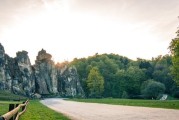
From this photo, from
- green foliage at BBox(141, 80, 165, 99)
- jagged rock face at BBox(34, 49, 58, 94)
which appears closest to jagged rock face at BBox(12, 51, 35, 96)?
jagged rock face at BBox(34, 49, 58, 94)

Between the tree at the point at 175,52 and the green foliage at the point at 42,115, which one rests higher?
the tree at the point at 175,52

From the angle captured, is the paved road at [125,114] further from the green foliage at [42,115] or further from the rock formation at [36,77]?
the rock formation at [36,77]

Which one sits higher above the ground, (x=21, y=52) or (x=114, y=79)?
(x=21, y=52)

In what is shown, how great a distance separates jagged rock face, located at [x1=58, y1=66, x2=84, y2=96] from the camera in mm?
118631

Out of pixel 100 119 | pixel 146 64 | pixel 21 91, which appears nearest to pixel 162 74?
pixel 146 64

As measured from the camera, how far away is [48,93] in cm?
10844

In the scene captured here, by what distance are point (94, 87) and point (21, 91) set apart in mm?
34499

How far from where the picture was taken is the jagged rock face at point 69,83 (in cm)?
11863

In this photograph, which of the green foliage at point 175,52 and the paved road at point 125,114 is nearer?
the paved road at point 125,114

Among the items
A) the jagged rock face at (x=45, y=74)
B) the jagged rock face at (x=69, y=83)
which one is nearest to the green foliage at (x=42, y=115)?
the jagged rock face at (x=45, y=74)

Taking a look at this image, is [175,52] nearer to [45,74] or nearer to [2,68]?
[2,68]

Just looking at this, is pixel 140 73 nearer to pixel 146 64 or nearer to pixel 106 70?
pixel 146 64

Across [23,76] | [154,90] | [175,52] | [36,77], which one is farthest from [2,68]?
[175,52]

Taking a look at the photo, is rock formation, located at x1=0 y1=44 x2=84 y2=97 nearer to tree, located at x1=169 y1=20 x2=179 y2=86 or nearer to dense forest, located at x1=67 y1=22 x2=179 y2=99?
dense forest, located at x1=67 y1=22 x2=179 y2=99
